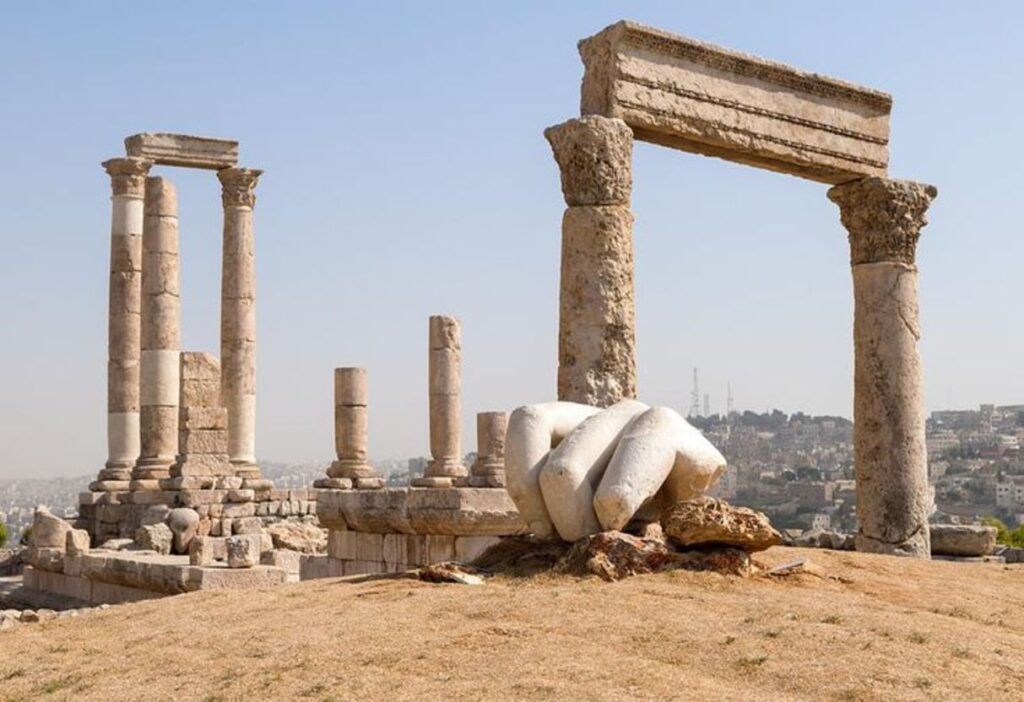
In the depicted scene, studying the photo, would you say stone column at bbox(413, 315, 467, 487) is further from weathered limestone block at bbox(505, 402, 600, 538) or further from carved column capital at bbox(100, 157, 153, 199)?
weathered limestone block at bbox(505, 402, 600, 538)

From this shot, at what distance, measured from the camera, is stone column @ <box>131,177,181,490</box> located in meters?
28.8

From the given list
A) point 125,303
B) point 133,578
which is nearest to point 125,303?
point 125,303

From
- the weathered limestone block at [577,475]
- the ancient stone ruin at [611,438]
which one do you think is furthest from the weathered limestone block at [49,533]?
the weathered limestone block at [577,475]

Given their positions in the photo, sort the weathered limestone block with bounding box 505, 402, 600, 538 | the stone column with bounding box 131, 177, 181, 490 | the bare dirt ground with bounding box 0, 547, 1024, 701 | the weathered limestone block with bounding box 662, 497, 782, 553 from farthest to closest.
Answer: the stone column with bounding box 131, 177, 181, 490
the weathered limestone block with bounding box 505, 402, 600, 538
the weathered limestone block with bounding box 662, 497, 782, 553
the bare dirt ground with bounding box 0, 547, 1024, 701

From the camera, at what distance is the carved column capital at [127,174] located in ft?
98.7

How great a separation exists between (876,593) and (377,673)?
154 inches

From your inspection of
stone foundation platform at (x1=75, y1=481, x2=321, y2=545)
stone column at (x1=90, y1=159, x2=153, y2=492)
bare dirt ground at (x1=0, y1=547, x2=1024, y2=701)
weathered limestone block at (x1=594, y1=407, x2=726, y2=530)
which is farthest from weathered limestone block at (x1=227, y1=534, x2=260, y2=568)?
stone column at (x1=90, y1=159, x2=153, y2=492)

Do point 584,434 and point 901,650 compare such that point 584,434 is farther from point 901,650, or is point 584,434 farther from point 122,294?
point 122,294

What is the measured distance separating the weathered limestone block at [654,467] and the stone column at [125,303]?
21.9 metres

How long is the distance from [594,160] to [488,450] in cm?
1638

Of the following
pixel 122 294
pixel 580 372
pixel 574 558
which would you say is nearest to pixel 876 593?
pixel 574 558

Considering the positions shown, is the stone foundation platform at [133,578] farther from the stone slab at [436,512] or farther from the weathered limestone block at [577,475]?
the weathered limestone block at [577,475]

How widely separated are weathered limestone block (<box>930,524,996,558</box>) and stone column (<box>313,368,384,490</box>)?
15.2m

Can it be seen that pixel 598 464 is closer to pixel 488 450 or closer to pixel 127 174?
pixel 488 450
